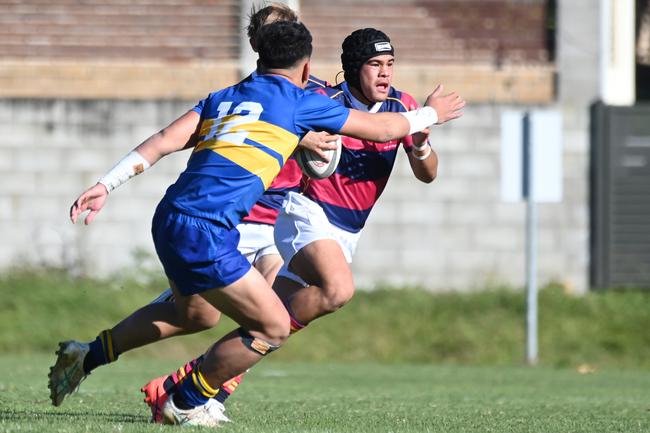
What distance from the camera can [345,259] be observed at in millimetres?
7156

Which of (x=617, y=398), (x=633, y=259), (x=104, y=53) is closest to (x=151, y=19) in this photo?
(x=104, y=53)

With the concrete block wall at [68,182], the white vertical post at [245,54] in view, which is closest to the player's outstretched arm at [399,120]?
the concrete block wall at [68,182]

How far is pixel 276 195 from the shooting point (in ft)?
26.4

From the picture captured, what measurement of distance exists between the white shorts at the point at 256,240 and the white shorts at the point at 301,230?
50 cm

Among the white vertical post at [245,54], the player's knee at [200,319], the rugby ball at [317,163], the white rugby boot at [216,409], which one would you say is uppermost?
the white vertical post at [245,54]

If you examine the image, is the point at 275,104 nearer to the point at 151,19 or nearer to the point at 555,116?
the point at 555,116

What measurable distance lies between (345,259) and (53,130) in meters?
9.69

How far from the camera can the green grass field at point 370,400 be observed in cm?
655

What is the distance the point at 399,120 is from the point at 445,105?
33cm

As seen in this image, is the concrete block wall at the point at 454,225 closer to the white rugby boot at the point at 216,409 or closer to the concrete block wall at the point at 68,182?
the concrete block wall at the point at 68,182

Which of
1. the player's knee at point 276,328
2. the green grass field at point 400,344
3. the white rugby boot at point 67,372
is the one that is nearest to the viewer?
the player's knee at point 276,328

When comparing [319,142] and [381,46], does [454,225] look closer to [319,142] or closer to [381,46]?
[381,46]

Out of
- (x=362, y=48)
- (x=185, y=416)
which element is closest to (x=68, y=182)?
(x=362, y=48)

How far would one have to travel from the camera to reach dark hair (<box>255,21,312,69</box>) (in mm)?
6078
